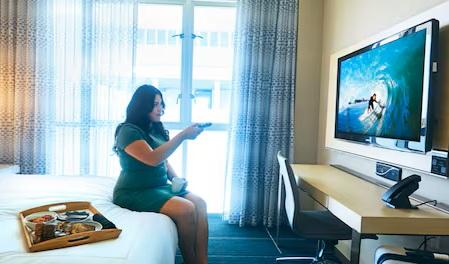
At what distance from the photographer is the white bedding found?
1.27 m

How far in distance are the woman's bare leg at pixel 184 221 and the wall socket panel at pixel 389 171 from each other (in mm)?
1177

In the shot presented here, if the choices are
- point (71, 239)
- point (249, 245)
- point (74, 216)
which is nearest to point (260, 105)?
point (249, 245)

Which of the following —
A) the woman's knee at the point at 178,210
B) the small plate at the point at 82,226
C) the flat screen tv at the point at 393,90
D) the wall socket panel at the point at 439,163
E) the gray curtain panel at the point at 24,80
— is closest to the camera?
the small plate at the point at 82,226

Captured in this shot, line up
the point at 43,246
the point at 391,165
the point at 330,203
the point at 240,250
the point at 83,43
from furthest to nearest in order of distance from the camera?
the point at 83,43, the point at 240,250, the point at 391,165, the point at 330,203, the point at 43,246

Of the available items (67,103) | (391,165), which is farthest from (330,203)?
(67,103)

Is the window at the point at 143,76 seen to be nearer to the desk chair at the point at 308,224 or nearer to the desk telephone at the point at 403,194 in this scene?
the desk chair at the point at 308,224

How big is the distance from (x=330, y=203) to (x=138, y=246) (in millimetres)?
1010

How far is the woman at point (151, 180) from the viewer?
6.73 ft

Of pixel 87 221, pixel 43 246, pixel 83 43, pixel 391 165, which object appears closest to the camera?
pixel 43 246

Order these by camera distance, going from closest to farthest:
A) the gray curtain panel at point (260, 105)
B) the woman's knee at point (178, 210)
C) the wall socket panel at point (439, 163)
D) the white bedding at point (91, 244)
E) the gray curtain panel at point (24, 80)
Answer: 1. the white bedding at point (91, 244)
2. the wall socket panel at point (439, 163)
3. the woman's knee at point (178, 210)
4. the gray curtain panel at point (24, 80)
5. the gray curtain panel at point (260, 105)

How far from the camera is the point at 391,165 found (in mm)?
2105

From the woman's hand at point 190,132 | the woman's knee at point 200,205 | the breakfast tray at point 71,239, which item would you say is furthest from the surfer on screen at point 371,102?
the breakfast tray at point 71,239

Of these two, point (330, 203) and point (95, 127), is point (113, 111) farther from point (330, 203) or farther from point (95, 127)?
point (330, 203)

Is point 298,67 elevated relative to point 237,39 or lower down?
lower down
